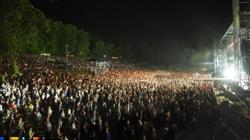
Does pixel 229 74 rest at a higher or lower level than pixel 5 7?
lower

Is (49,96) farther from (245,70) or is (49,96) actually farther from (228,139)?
(245,70)

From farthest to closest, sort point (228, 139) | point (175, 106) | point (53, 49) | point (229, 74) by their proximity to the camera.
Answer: point (53, 49)
point (229, 74)
point (175, 106)
point (228, 139)

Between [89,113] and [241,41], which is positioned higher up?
[241,41]

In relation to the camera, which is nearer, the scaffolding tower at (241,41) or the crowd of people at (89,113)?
the crowd of people at (89,113)

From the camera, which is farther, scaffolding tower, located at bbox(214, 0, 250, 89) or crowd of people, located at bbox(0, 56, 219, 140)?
scaffolding tower, located at bbox(214, 0, 250, 89)

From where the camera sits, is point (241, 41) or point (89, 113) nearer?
point (89, 113)

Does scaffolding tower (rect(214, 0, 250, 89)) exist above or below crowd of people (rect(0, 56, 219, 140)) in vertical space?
above

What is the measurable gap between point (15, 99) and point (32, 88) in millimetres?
2439

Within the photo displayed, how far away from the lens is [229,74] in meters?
33.6

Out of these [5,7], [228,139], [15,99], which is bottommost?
[228,139]

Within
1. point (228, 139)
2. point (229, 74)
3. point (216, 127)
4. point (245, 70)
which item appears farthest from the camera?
point (229, 74)

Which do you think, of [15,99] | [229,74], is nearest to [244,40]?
[229,74]

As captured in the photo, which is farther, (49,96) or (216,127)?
(49,96)

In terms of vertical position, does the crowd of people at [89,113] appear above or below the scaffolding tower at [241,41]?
below
